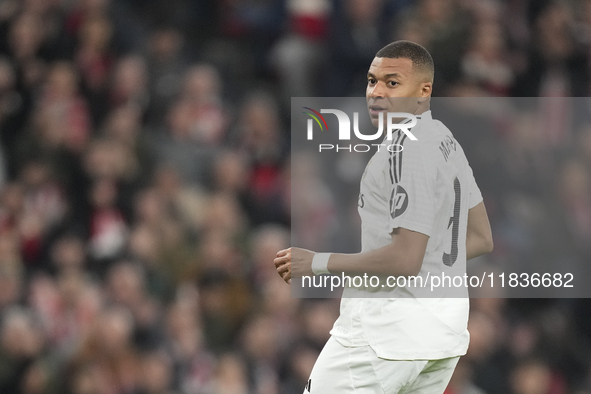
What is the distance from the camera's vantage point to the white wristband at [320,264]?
3.18m

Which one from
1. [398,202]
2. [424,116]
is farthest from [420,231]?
[424,116]

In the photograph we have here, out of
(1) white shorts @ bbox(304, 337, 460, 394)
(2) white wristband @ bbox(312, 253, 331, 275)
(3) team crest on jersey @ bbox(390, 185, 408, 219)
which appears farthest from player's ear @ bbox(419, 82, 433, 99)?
(1) white shorts @ bbox(304, 337, 460, 394)

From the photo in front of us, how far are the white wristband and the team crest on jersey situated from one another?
294 mm

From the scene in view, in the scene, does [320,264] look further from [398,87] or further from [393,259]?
[398,87]

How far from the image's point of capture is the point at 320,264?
3.19 meters

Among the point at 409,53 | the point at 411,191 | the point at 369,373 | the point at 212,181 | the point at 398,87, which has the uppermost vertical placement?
the point at 409,53

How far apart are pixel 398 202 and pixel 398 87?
0.50 meters

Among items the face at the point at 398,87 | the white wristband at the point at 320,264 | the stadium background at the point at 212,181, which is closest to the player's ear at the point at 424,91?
the face at the point at 398,87

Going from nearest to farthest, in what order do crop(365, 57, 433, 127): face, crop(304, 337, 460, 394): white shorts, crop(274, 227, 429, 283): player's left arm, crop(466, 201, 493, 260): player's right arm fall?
crop(274, 227, 429, 283): player's left arm → crop(304, 337, 460, 394): white shorts → crop(365, 57, 433, 127): face → crop(466, 201, 493, 260): player's right arm

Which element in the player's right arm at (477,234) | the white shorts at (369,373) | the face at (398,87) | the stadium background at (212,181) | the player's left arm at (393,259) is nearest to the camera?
the player's left arm at (393,259)

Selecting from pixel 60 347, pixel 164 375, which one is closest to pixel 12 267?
pixel 60 347

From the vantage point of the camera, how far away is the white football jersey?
10.2 ft

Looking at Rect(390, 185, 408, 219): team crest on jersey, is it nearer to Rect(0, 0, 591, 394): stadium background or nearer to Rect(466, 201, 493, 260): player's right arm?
Rect(466, 201, 493, 260): player's right arm

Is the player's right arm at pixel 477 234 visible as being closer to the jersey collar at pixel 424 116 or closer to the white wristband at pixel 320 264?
the jersey collar at pixel 424 116
